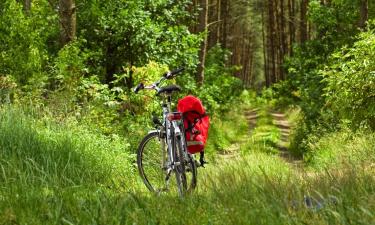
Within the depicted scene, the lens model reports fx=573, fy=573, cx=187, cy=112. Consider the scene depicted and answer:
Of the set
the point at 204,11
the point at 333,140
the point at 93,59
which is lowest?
the point at 333,140

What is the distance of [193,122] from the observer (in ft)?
22.7

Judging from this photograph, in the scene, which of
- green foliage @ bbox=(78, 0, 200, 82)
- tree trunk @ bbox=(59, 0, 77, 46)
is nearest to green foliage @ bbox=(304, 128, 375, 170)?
green foliage @ bbox=(78, 0, 200, 82)

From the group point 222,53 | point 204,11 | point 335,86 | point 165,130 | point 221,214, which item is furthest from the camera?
point 222,53

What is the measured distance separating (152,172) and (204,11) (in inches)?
533

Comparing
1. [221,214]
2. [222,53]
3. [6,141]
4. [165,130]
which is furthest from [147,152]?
[222,53]

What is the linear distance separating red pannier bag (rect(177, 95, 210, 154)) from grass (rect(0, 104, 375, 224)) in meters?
0.87

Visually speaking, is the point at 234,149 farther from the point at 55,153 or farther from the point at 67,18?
the point at 55,153

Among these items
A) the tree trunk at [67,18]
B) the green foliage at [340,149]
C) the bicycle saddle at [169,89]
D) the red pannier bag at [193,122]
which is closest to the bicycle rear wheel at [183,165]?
the red pannier bag at [193,122]

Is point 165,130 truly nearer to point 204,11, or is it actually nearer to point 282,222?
point 282,222

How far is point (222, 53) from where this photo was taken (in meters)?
27.8

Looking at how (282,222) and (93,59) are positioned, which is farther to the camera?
(93,59)

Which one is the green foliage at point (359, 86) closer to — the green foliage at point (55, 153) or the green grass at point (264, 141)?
the green foliage at point (55, 153)

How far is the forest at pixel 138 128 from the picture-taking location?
4.36 metres

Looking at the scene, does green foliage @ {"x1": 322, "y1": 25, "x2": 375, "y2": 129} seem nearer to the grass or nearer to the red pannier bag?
the grass
